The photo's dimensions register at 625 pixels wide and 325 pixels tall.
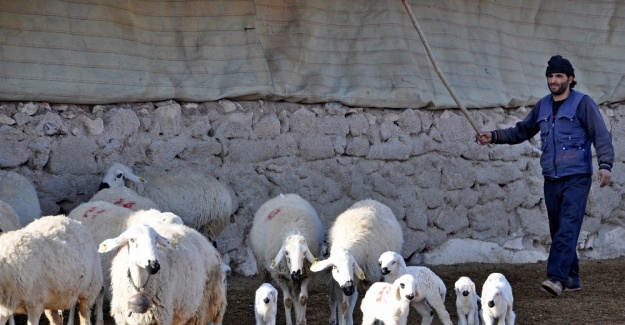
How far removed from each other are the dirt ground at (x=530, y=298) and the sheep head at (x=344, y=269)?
76 centimetres

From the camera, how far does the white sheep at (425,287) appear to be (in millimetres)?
7988

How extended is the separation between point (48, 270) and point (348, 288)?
211cm

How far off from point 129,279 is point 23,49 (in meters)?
3.51

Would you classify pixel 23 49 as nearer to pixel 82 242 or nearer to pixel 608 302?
pixel 82 242

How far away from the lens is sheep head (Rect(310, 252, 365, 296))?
8.02 meters

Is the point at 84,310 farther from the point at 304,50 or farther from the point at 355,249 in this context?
the point at 304,50

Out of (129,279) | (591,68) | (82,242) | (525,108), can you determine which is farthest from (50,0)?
(591,68)

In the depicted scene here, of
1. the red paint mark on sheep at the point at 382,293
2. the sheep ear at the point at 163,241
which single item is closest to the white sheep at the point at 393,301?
the red paint mark on sheep at the point at 382,293

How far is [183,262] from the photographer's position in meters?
7.22

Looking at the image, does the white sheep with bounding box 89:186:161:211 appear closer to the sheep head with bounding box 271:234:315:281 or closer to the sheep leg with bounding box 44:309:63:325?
the sheep head with bounding box 271:234:315:281

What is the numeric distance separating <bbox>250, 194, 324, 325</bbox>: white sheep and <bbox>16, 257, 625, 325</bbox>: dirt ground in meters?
0.32

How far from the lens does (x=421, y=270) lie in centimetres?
814

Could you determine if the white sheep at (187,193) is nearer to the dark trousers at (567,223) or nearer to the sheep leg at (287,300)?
the sheep leg at (287,300)

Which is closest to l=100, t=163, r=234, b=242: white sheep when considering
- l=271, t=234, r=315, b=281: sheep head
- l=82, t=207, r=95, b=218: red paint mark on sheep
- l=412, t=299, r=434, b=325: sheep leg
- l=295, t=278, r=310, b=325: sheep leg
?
l=82, t=207, r=95, b=218: red paint mark on sheep
